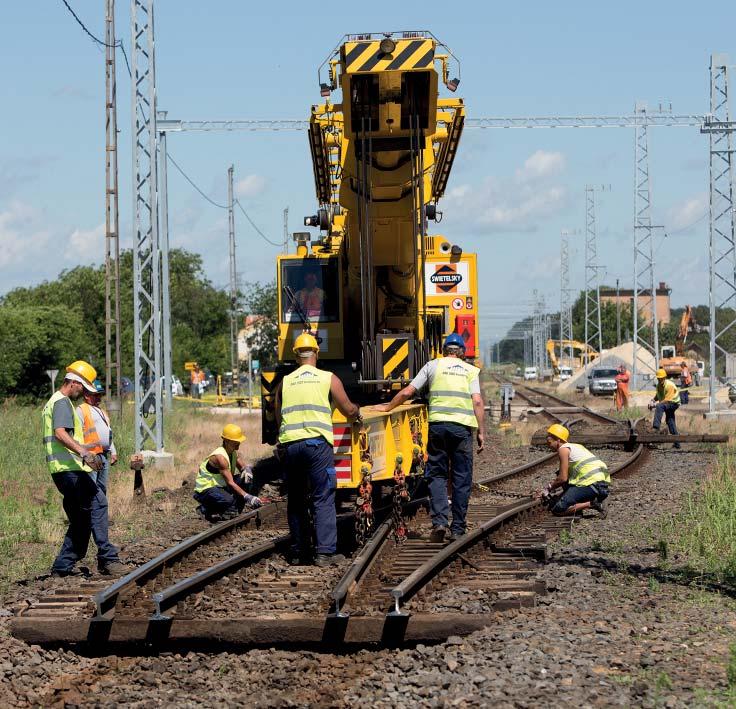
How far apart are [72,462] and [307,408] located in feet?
6.55

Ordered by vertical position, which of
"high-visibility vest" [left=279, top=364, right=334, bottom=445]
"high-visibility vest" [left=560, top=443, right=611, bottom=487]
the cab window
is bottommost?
"high-visibility vest" [left=560, top=443, right=611, bottom=487]

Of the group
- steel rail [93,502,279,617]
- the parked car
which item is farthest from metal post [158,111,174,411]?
the parked car

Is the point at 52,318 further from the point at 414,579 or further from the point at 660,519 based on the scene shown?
the point at 414,579

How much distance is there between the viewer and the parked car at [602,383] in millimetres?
58125

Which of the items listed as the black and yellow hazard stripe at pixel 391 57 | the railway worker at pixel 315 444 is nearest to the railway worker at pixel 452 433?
the railway worker at pixel 315 444

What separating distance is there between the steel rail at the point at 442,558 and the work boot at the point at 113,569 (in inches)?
102

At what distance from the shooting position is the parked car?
5812 cm

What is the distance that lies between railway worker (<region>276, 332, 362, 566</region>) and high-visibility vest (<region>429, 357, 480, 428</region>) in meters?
1.02

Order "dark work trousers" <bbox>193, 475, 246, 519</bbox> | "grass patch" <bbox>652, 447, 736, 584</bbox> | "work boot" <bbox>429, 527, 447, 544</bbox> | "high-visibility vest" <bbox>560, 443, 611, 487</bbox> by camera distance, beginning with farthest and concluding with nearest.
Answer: "dark work trousers" <bbox>193, 475, 246, 519</bbox>
"high-visibility vest" <bbox>560, 443, 611, 487</bbox>
"work boot" <bbox>429, 527, 447, 544</bbox>
"grass patch" <bbox>652, 447, 736, 584</bbox>

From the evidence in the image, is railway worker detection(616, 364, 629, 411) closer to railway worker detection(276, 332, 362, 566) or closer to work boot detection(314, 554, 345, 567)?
railway worker detection(276, 332, 362, 566)

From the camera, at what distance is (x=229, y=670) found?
23.2 feet

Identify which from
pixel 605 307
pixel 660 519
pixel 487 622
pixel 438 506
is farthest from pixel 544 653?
pixel 605 307

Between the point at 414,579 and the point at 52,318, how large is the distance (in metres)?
36.0

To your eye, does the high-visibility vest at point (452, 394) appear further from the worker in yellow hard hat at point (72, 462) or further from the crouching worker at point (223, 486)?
the worker in yellow hard hat at point (72, 462)
